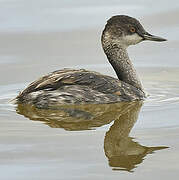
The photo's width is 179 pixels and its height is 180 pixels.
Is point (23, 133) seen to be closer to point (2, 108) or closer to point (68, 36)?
point (2, 108)

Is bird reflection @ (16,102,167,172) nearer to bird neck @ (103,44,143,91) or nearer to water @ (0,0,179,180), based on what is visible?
water @ (0,0,179,180)

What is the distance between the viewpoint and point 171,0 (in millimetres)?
13953

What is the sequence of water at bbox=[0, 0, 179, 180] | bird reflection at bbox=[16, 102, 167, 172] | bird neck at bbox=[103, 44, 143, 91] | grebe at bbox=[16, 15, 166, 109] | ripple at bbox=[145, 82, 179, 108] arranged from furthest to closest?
bird neck at bbox=[103, 44, 143, 91], ripple at bbox=[145, 82, 179, 108], grebe at bbox=[16, 15, 166, 109], bird reflection at bbox=[16, 102, 167, 172], water at bbox=[0, 0, 179, 180]

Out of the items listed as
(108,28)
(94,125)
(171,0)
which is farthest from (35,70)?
(171,0)

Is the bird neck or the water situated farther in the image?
the bird neck

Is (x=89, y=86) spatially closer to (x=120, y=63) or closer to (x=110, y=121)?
(x=110, y=121)

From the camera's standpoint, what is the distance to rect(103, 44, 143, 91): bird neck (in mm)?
10273

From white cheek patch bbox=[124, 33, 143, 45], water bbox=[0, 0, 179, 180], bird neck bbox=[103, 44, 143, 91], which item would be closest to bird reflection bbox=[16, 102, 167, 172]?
water bbox=[0, 0, 179, 180]

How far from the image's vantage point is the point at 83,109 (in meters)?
9.08

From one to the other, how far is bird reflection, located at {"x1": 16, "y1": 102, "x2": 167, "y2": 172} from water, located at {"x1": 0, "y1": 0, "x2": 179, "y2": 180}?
0.4 inches

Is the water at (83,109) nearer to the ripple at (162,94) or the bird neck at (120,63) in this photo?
the ripple at (162,94)

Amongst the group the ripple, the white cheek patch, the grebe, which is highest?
the white cheek patch

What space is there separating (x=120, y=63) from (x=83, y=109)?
4.83 feet

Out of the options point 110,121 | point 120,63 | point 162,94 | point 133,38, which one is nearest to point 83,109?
point 110,121
